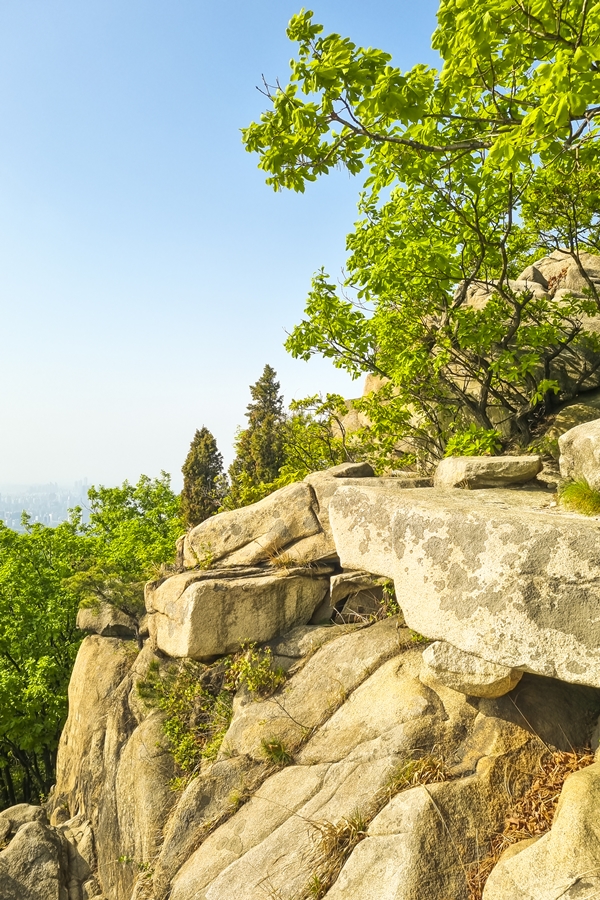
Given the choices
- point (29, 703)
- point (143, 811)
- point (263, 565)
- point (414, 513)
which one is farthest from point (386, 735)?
point (29, 703)

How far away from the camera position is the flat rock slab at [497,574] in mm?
5035

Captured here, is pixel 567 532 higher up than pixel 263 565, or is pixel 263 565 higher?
pixel 567 532

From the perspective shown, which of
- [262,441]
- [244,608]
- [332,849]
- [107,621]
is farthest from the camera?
[262,441]

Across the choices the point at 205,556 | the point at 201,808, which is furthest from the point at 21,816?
the point at 205,556

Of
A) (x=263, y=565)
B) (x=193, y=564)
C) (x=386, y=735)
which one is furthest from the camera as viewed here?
(x=193, y=564)

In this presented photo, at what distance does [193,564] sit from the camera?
36.0 feet

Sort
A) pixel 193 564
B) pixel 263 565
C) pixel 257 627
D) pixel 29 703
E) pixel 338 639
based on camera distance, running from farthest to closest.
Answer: pixel 29 703 < pixel 193 564 < pixel 263 565 < pixel 257 627 < pixel 338 639

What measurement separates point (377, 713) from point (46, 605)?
23096 millimetres

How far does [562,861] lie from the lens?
438cm

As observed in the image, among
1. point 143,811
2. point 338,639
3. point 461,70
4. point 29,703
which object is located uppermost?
point 461,70

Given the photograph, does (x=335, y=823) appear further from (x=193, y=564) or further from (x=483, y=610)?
(x=193, y=564)

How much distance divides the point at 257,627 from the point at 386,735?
139 inches

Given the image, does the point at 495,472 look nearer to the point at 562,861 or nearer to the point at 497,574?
the point at 497,574

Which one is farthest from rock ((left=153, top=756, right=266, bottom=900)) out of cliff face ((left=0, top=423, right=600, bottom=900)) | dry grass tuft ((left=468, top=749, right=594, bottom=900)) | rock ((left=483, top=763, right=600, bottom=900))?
rock ((left=483, top=763, right=600, bottom=900))
